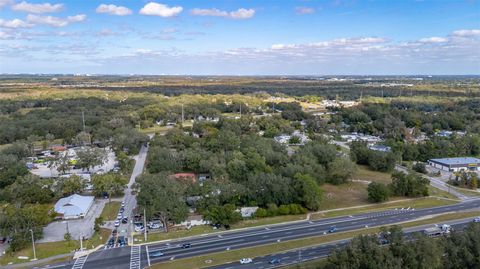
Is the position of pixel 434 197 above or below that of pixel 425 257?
below

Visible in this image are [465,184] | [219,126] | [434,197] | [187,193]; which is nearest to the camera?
[187,193]

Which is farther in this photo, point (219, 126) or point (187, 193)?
point (219, 126)

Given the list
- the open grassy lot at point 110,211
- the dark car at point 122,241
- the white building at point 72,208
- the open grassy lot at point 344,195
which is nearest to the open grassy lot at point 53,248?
the dark car at point 122,241

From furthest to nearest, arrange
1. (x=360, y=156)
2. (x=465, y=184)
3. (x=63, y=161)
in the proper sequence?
1. (x=360, y=156)
2. (x=63, y=161)
3. (x=465, y=184)

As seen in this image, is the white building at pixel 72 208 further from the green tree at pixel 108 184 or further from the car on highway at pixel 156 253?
the car on highway at pixel 156 253

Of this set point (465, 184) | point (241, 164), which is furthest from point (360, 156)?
point (241, 164)

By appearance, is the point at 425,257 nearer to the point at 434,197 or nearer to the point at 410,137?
the point at 434,197
